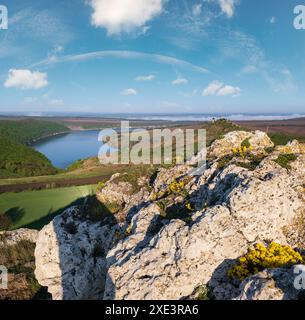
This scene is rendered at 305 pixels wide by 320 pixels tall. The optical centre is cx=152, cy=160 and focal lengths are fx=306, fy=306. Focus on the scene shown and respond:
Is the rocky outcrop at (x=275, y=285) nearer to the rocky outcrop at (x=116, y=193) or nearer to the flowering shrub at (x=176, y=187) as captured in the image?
the flowering shrub at (x=176, y=187)

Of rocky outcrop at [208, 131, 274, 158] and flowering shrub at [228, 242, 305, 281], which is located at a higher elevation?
rocky outcrop at [208, 131, 274, 158]

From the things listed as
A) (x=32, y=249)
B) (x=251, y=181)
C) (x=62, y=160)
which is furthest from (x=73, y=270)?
(x=62, y=160)

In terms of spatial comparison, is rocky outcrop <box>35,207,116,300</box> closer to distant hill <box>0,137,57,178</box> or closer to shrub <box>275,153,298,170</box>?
shrub <box>275,153,298,170</box>

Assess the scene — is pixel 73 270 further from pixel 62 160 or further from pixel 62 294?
pixel 62 160

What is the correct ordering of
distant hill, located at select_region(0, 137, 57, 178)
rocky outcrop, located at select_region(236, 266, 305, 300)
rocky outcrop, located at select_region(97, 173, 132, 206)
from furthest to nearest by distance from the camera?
distant hill, located at select_region(0, 137, 57, 178) < rocky outcrop, located at select_region(97, 173, 132, 206) < rocky outcrop, located at select_region(236, 266, 305, 300)

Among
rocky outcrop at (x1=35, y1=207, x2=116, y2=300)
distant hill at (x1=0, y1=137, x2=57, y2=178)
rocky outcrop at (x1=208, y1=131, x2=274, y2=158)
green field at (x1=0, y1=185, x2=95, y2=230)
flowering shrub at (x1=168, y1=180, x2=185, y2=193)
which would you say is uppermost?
rocky outcrop at (x1=208, y1=131, x2=274, y2=158)

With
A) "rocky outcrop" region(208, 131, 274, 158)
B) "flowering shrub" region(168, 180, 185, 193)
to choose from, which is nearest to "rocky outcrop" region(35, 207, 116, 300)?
"flowering shrub" region(168, 180, 185, 193)
